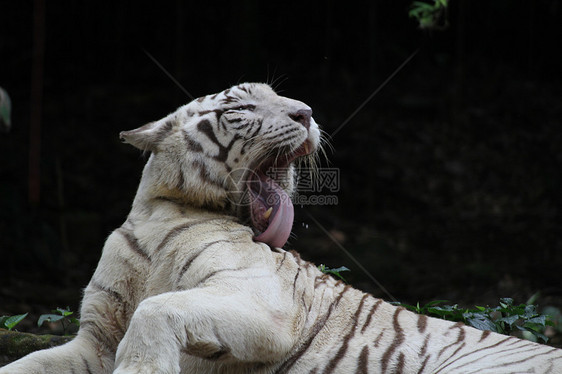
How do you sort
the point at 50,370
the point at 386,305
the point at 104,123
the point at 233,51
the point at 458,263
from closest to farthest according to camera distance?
the point at 50,370 < the point at 386,305 < the point at 458,263 < the point at 233,51 < the point at 104,123

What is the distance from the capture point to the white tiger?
2287mm

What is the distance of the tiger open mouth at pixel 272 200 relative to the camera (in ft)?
9.44

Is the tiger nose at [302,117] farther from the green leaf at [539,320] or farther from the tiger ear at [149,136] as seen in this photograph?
the green leaf at [539,320]

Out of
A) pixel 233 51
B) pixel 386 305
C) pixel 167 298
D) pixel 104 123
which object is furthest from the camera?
pixel 104 123

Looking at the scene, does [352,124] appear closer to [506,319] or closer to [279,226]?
[506,319]

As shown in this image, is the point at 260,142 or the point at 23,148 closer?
the point at 260,142

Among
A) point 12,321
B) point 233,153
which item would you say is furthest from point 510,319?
point 12,321

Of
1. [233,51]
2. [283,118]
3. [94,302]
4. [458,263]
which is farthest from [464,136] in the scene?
[94,302]

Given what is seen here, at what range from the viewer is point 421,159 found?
31.3 feet

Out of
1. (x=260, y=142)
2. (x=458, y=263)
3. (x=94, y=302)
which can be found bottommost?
(x=458, y=263)

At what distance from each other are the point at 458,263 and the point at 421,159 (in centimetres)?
197

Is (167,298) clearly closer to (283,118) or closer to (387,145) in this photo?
(283,118)

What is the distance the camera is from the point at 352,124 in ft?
32.1

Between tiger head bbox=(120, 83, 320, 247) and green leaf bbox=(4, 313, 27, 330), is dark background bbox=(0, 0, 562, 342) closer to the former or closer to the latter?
green leaf bbox=(4, 313, 27, 330)
